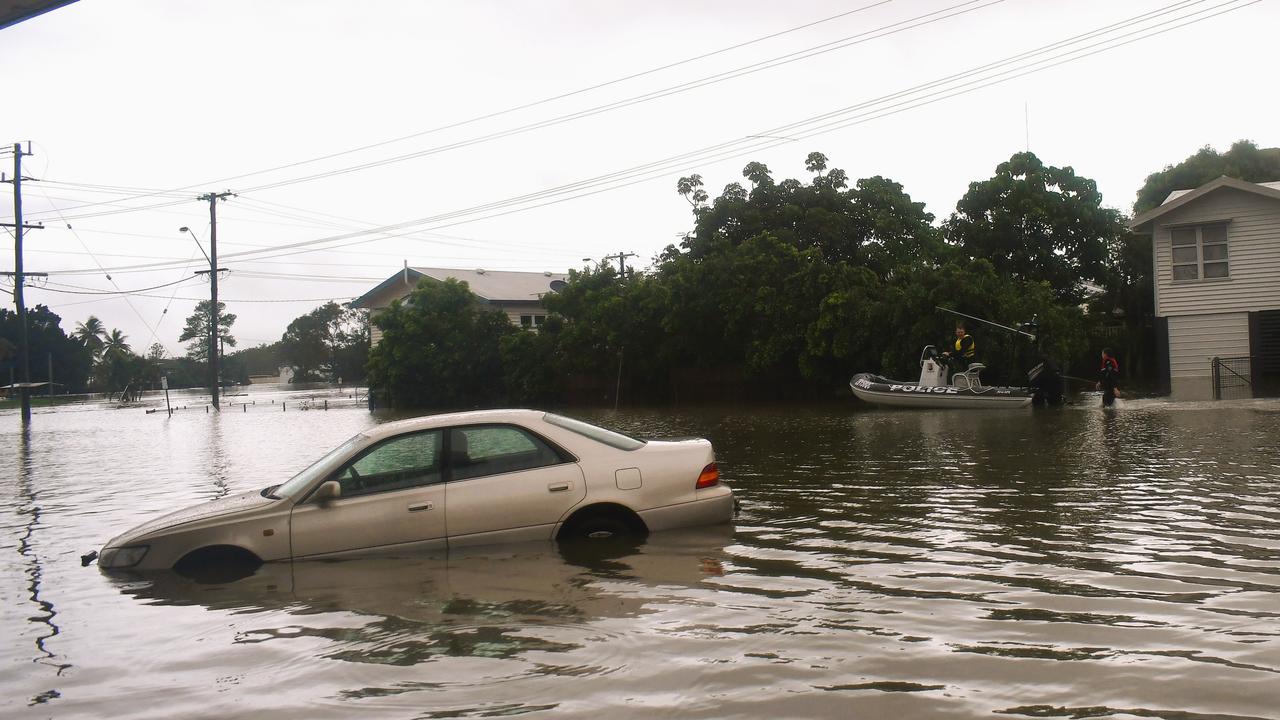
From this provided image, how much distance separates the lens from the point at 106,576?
29.0ft

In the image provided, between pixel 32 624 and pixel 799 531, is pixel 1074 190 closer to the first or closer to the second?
pixel 799 531

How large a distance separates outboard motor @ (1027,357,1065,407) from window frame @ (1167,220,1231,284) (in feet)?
27.6

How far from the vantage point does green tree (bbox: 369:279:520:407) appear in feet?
165

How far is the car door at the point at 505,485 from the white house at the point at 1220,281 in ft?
87.3

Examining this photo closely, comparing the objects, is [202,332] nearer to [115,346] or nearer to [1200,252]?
[115,346]

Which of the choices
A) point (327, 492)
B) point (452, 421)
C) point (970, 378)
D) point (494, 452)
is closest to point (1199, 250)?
point (970, 378)

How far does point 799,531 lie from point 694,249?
3751 cm

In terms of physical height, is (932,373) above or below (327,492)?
above

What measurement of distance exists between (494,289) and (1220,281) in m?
41.0

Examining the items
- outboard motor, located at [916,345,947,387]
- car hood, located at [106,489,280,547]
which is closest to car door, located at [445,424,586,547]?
car hood, located at [106,489,280,547]

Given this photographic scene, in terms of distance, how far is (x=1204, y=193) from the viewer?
3083 cm

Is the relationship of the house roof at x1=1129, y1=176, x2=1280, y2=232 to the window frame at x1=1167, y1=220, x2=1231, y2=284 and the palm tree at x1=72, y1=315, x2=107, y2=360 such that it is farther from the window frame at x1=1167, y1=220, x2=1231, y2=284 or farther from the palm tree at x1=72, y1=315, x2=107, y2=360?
the palm tree at x1=72, y1=315, x2=107, y2=360

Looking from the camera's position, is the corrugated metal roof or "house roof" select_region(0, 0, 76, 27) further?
the corrugated metal roof

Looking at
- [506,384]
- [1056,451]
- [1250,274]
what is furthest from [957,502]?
[506,384]
